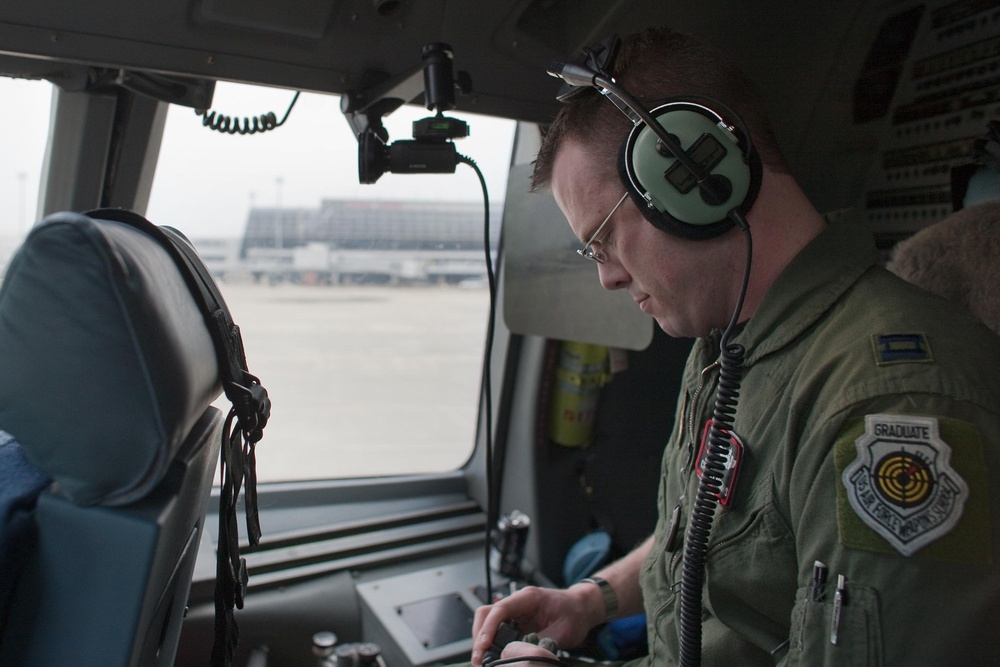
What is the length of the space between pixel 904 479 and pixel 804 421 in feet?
0.52

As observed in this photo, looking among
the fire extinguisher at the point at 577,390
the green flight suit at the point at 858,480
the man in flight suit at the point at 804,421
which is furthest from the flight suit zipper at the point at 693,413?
the fire extinguisher at the point at 577,390

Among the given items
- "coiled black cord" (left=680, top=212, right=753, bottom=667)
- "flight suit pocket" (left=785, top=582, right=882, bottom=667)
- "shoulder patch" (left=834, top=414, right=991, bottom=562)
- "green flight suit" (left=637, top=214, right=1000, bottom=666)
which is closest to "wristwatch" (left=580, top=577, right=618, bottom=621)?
"green flight suit" (left=637, top=214, right=1000, bottom=666)

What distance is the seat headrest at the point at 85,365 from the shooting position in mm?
714

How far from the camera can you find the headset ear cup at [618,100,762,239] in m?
1.02

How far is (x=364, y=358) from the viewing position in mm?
2812

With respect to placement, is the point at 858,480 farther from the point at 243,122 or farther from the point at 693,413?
the point at 243,122

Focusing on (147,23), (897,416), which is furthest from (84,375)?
(897,416)

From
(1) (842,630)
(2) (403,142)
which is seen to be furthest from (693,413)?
(2) (403,142)

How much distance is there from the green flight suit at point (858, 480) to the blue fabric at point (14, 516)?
878 mm

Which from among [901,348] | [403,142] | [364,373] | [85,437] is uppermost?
[403,142]

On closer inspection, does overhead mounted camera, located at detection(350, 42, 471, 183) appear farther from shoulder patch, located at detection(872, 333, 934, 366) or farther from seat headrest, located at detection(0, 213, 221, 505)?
shoulder patch, located at detection(872, 333, 934, 366)

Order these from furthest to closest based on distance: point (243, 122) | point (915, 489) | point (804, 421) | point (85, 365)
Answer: point (243, 122)
point (804, 421)
point (915, 489)
point (85, 365)

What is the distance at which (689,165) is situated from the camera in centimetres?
101

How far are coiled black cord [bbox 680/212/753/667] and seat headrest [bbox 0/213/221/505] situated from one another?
713 mm
